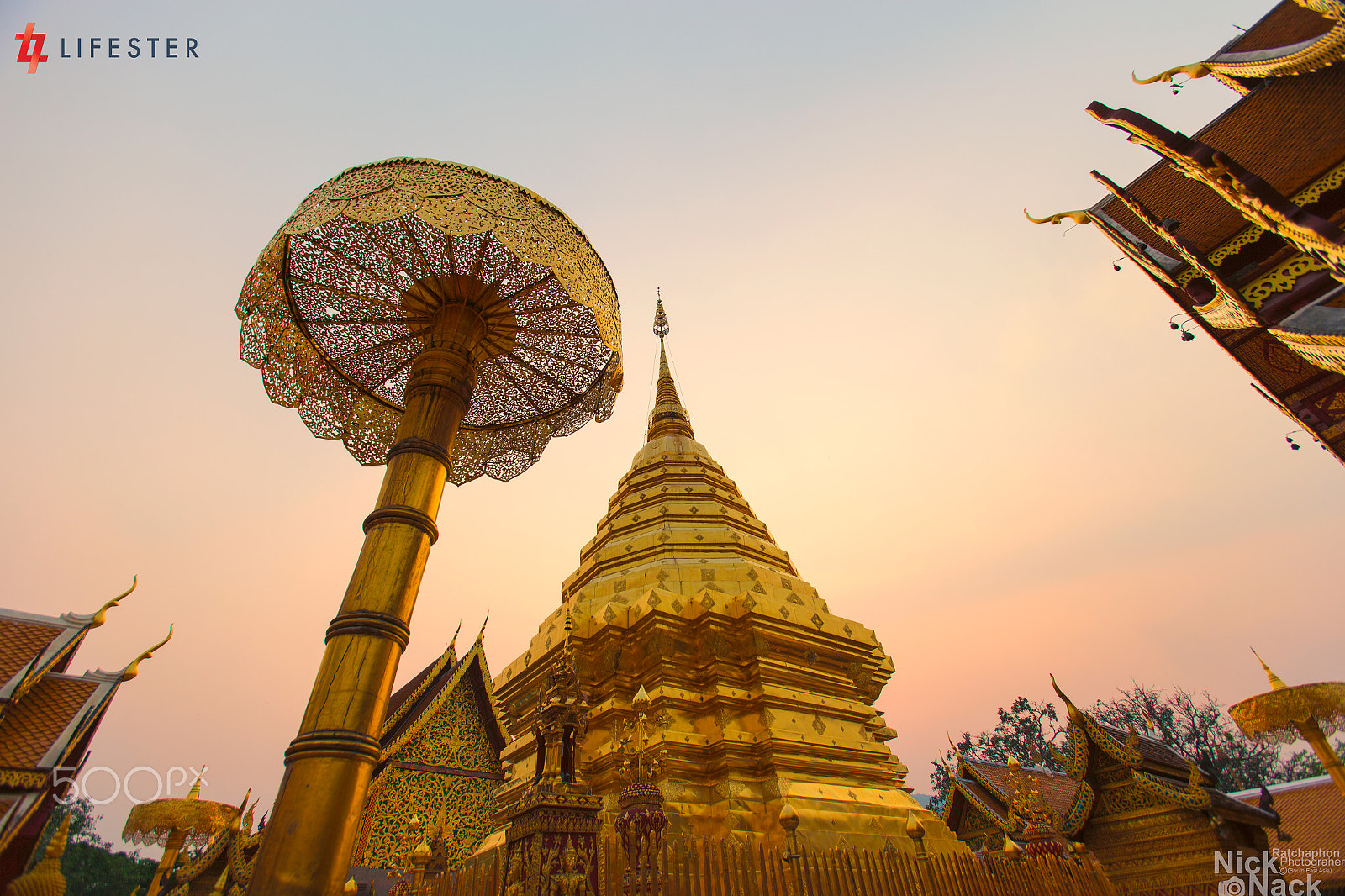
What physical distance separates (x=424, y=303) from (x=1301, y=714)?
10.5 metres

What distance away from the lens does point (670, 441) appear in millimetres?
13891

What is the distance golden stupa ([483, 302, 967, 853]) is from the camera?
6.88 meters

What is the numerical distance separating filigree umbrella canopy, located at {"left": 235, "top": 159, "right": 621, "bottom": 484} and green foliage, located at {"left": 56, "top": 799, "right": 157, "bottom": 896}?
25.5 metres

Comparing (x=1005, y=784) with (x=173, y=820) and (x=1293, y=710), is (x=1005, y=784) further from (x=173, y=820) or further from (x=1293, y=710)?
(x=173, y=820)

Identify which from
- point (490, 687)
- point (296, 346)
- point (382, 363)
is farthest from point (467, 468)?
point (490, 687)

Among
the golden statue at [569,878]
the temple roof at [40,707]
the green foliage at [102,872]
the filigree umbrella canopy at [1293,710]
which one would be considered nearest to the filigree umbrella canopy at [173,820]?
the temple roof at [40,707]

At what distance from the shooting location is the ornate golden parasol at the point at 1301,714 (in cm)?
747

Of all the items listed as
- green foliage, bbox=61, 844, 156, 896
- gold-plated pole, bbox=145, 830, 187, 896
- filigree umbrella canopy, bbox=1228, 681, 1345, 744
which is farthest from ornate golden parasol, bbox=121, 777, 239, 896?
green foliage, bbox=61, 844, 156, 896

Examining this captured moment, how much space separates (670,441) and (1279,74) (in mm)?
10346

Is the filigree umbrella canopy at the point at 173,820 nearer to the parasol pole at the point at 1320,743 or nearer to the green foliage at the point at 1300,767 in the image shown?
the parasol pole at the point at 1320,743

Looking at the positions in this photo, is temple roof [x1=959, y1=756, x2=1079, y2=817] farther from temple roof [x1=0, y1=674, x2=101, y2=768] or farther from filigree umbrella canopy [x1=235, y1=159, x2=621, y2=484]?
temple roof [x1=0, y1=674, x2=101, y2=768]

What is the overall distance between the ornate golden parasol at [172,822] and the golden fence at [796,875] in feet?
26.7

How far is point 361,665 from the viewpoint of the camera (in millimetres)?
2799

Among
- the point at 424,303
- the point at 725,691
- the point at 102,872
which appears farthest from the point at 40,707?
the point at 102,872
